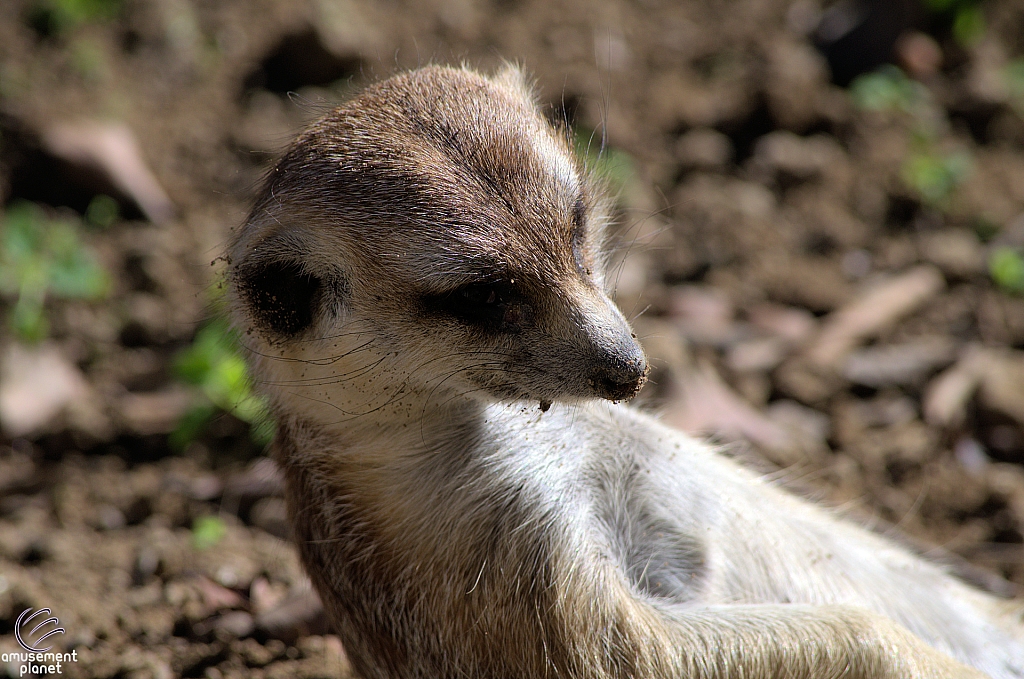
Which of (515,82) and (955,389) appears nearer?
(515,82)

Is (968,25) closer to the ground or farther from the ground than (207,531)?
farther from the ground

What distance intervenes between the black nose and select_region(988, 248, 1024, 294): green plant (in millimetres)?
3439

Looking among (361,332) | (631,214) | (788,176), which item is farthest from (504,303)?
(788,176)

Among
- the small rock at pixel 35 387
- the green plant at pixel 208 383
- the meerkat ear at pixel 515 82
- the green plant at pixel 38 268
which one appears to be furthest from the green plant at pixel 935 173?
the small rock at pixel 35 387

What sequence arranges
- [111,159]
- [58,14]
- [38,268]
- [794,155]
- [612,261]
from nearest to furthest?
[612,261] → [38,268] → [111,159] → [794,155] → [58,14]

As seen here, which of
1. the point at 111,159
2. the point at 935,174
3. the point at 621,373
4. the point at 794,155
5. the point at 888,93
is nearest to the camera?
the point at 621,373

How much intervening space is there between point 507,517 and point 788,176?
371 centimetres

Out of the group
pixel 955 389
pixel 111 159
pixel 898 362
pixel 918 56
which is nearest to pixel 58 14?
pixel 111 159

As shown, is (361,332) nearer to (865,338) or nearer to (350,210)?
(350,210)

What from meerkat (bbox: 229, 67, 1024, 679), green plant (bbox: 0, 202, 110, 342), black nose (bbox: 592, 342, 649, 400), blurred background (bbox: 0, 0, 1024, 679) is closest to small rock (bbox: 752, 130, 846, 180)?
blurred background (bbox: 0, 0, 1024, 679)

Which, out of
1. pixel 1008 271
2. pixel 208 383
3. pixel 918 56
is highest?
pixel 918 56

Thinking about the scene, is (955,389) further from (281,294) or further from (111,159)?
(111,159)

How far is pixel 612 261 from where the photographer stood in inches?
193

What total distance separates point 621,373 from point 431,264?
57cm
